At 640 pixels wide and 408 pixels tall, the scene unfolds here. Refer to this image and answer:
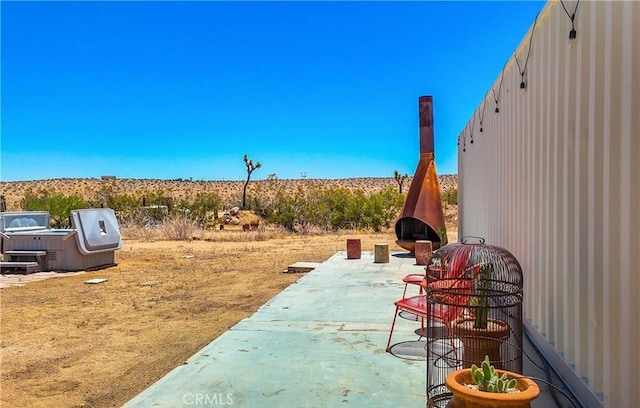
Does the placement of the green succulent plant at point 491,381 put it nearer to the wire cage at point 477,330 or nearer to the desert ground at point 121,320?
the wire cage at point 477,330

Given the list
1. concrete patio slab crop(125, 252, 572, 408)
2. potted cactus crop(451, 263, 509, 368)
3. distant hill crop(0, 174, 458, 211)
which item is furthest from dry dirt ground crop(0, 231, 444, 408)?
distant hill crop(0, 174, 458, 211)

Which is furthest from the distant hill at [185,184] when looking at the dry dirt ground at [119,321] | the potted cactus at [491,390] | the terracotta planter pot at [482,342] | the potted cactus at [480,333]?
the potted cactus at [491,390]

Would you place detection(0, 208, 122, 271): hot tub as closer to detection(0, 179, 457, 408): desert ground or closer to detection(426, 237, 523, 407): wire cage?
detection(0, 179, 457, 408): desert ground

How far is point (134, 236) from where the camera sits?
21.6 meters

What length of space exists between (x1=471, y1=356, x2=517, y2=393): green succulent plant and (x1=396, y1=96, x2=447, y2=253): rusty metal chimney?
1037 centimetres

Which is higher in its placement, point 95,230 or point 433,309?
point 95,230

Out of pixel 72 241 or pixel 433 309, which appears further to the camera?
pixel 72 241

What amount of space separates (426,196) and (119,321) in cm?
809

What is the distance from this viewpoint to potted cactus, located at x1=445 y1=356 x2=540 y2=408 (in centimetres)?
228

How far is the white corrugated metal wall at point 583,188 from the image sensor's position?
8.84 feet

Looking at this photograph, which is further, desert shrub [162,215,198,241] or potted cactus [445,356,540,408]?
desert shrub [162,215,198,241]

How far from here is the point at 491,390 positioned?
7.77ft
